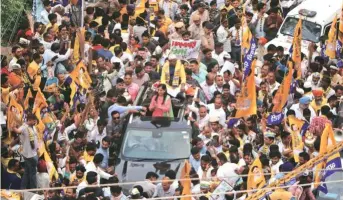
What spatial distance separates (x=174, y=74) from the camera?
2345 cm

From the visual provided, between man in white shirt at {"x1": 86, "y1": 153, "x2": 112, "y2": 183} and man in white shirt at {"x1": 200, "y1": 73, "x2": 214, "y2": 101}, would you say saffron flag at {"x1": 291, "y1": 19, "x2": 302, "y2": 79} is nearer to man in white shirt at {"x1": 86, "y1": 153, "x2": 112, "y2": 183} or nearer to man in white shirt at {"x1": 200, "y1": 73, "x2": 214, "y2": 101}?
man in white shirt at {"x1": 200, "y1": 73, "x2": 214, "y2": 101}

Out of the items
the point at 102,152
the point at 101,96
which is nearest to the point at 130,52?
the point at 101,96

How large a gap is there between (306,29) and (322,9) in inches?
25.8

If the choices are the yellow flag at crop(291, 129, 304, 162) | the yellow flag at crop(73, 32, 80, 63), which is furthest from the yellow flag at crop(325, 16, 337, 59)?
the yellow flag at crop(291, 129, 304, 162)

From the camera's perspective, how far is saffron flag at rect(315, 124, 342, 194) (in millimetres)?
18234

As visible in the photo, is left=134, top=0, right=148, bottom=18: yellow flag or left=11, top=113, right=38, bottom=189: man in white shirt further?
left=134, top=0, right=148, bottom=18: yellow flag

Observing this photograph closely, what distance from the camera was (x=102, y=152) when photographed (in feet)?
70.3

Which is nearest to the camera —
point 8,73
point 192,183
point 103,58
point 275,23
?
point 192,183

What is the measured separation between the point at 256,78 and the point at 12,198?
7.45m

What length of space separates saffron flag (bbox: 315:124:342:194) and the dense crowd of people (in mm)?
218

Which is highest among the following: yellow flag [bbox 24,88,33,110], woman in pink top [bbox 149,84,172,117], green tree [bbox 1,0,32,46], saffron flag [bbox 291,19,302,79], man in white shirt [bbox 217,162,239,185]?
saffron flag [bbox 291,19,302,79]

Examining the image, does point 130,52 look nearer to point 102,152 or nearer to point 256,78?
point 256,78

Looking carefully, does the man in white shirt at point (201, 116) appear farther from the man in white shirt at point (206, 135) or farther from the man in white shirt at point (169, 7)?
the man in white shirt at point (169, 7)

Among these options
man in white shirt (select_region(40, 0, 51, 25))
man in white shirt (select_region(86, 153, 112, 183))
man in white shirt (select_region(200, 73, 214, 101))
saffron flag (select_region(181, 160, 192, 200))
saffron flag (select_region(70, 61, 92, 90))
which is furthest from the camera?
man in white shirt (select_region(40, 0, 51, 25))
